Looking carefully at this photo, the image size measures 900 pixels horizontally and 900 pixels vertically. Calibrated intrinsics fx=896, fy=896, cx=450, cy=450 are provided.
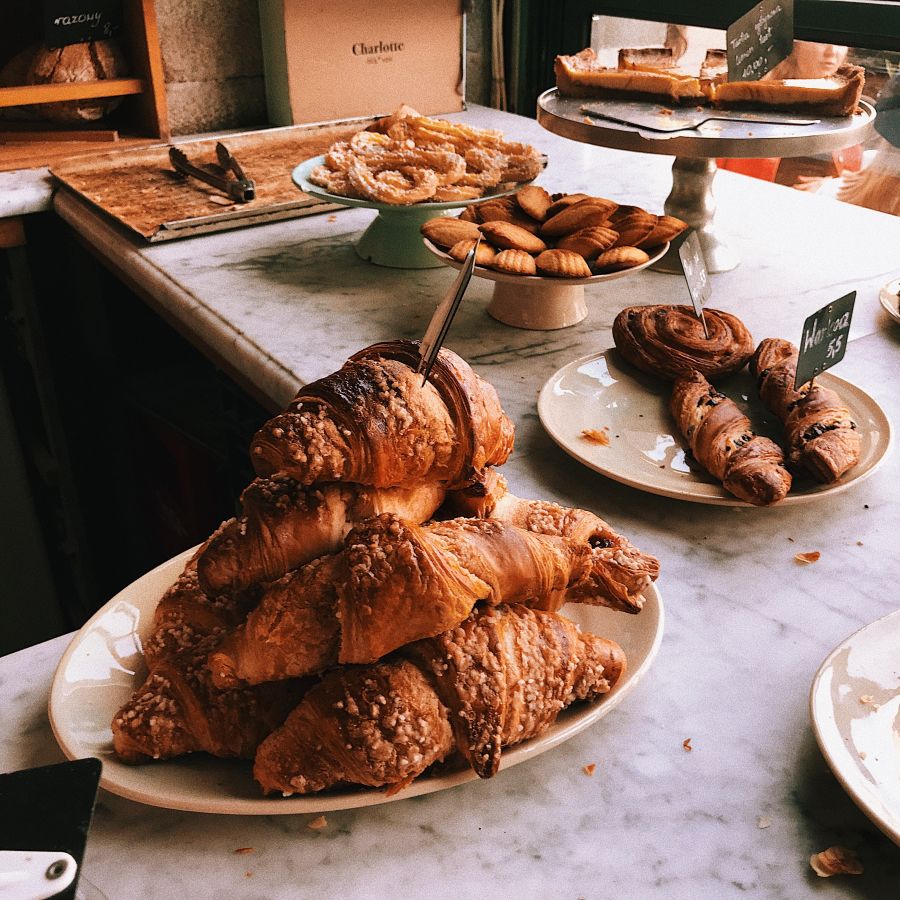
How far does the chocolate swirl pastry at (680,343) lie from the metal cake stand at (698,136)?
1.06 feet

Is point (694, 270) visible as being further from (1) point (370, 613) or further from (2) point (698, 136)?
(1) point (370, 613)

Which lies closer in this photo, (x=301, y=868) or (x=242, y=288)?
(x=301, y=868)

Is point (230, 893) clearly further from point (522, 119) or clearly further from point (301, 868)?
point (522, 119)

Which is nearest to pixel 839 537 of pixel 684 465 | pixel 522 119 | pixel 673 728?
pixel 684 465

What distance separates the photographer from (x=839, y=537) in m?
0.91

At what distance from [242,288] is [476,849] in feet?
3.56

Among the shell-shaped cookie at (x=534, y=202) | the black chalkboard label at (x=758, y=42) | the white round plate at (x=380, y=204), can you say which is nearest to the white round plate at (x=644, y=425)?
the shell-shaped cookie at (x=534, y=202)

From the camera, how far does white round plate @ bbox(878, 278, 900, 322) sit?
1.35 meters

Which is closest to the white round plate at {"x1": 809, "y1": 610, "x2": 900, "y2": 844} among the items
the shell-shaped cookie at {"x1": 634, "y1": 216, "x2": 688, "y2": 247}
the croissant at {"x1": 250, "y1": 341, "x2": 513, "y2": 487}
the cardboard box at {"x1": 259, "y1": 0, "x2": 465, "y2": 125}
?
the croissant at {"x1": 250, "y1": 341, "x2": 513, "y2": 487}

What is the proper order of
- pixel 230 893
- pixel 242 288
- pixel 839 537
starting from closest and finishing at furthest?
pixel 230 893, pixel 839 537, pixel 242 288

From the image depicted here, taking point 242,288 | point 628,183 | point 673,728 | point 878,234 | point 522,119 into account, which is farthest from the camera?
point 522,119

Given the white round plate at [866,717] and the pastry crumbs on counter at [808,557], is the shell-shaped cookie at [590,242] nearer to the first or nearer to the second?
the pastry crumbs on counter at [808,557]

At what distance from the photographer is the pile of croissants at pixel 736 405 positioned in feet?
3.00

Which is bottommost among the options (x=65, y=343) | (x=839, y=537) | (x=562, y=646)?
(x=65, y=343)
